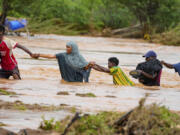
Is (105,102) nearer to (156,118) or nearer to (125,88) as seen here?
(125,88)

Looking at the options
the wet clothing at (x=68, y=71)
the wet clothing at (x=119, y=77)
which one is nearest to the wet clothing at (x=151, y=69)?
the wet clothing at (x=119, y=77)

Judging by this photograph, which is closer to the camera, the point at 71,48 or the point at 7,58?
the point at 7,58

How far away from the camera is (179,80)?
13.5 metres

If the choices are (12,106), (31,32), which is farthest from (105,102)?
(31,32)

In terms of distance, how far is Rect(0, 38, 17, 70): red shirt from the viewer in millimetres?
9461

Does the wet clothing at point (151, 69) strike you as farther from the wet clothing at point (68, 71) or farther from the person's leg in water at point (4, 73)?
the person's leg in water at point (4, 73)

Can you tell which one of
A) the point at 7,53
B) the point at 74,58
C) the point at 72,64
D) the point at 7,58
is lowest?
the point at 72,64

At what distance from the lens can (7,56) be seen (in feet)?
31.4

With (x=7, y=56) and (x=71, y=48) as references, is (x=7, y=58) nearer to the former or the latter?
(x=7, y=56)

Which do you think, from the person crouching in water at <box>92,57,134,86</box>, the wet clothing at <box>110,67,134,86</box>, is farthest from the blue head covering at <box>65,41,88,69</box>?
the wet clothing at <box>110,67,134,86</box>

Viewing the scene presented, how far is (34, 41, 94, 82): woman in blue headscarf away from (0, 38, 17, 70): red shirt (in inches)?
34.8

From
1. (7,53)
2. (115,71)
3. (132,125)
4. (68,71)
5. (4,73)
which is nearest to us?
(132,125)

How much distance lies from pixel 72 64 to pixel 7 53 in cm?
A: 143

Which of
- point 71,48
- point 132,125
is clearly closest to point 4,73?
point 71,48
